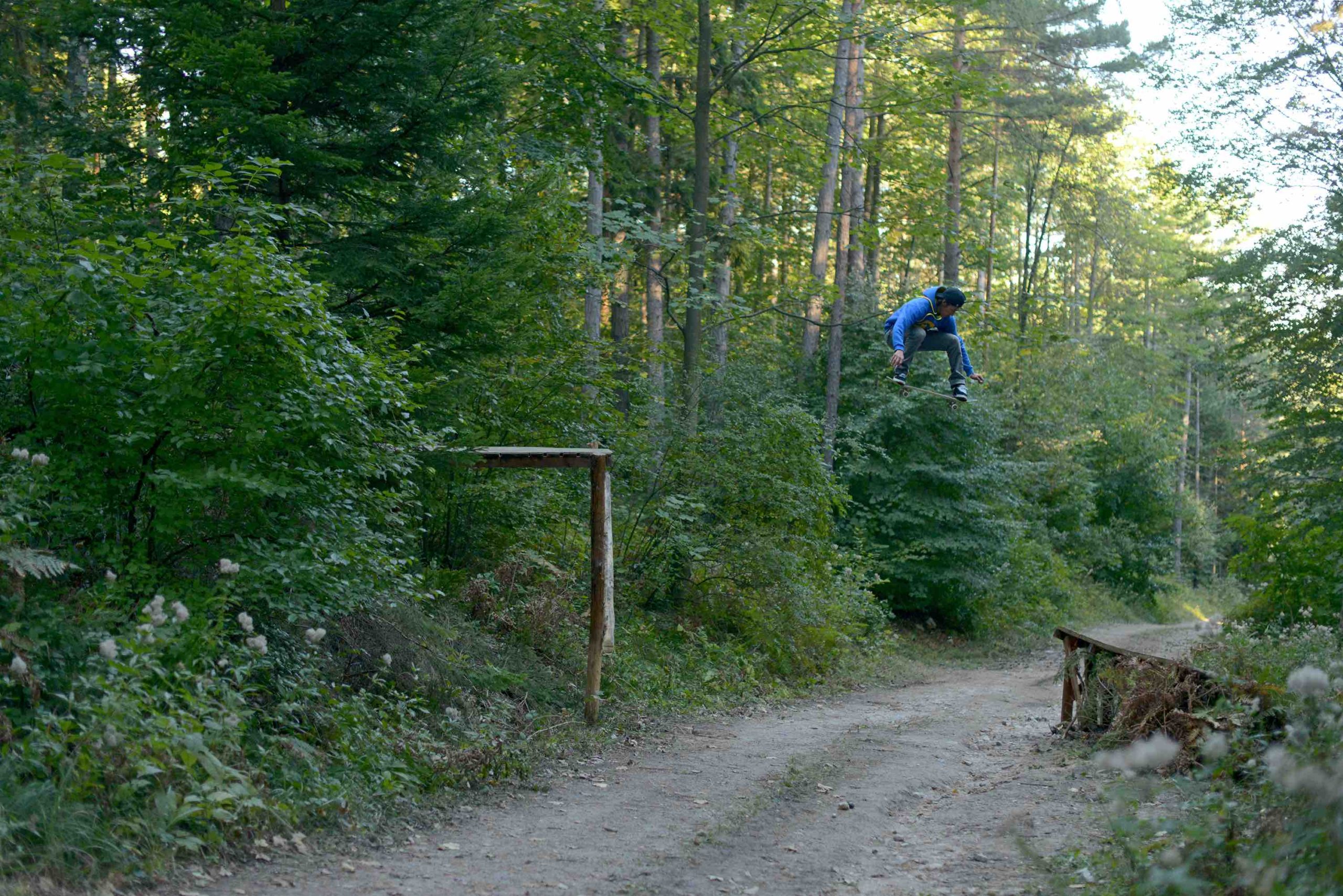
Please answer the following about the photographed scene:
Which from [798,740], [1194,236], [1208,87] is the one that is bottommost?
[798,740]

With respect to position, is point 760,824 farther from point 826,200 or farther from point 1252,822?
point 826,200

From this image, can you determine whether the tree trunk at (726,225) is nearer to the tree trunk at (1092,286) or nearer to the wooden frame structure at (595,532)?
the wooden frame structure at (595,532)

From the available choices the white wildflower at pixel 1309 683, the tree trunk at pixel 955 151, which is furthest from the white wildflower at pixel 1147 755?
the tree trunk at pixel 955 151

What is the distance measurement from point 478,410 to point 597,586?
298 cm

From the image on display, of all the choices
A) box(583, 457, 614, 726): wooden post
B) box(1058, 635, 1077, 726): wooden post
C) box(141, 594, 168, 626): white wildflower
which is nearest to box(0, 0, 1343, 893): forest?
box(141, 594, 168, 626): white wildflower

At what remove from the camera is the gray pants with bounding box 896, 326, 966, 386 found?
14.5m

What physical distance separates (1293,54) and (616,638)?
1698cm

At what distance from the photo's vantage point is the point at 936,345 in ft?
49.3

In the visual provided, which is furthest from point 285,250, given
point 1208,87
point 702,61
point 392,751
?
point 1208,87

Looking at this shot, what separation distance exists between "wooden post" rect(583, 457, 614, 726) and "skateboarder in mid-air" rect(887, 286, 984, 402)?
4854 millimetres

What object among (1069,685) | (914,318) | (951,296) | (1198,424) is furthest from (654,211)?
(1198,424)

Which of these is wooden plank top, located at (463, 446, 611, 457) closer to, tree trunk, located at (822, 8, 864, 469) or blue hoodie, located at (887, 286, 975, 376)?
blue hoodie, located at (887, 286, 975, 376)

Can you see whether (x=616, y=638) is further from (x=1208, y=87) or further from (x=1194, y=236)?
(x=1194, y=236)

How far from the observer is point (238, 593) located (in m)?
7.24
